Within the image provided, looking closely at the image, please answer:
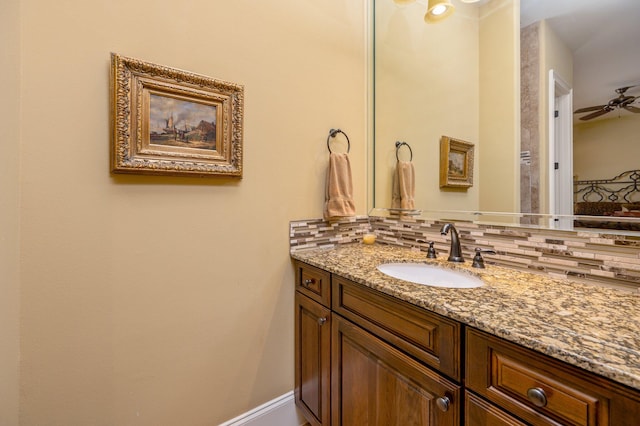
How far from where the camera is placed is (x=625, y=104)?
0.90 meters

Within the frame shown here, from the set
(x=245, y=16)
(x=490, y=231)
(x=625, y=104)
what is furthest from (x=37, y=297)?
(x=625, y=104)

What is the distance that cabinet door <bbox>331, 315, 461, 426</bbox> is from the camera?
0.76 metres

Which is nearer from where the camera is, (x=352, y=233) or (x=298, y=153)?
(x=298, y=153)

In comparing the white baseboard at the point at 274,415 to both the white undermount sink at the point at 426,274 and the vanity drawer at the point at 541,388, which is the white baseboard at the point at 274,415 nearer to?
the white undermount sink at the point at 426,274

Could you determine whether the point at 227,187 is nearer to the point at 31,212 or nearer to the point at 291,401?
the point at 31,212

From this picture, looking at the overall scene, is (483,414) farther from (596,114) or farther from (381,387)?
(596,114)

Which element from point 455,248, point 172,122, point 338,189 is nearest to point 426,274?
point 455,248

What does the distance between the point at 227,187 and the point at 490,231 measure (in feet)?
3.85

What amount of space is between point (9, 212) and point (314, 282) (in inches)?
42.6

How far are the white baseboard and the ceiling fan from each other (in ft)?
5.68

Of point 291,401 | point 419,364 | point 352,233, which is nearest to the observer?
point 419,364

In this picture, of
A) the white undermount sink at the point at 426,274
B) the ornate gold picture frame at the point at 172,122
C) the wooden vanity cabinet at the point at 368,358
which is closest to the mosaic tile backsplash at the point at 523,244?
the white undermount sink at the point at 426,274

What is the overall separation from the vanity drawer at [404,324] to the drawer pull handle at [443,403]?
6 centimetres

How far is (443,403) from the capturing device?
731 mm
